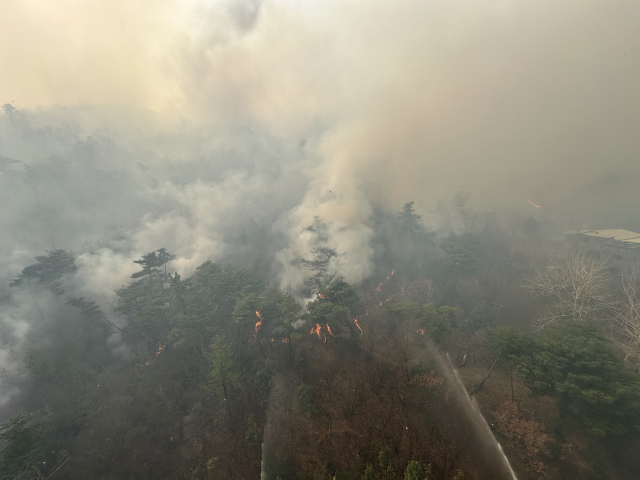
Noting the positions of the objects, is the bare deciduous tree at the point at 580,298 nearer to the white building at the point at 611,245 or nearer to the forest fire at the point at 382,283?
the white building at the point at 611,245

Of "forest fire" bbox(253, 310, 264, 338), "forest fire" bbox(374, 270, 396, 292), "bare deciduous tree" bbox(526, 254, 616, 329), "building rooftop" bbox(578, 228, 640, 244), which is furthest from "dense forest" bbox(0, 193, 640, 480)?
"building rooftop" bbox(578, 228, 640, 244)

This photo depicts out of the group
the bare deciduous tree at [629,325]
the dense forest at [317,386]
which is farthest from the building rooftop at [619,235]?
the dense forest at [317,386]

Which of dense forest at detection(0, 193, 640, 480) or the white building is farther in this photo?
the white building

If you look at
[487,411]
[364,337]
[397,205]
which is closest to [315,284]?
[364,337]

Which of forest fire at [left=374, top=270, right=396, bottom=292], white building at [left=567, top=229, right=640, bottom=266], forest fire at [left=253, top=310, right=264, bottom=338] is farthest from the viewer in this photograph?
white building at [left=567, top=229, right=640, bottom=266]

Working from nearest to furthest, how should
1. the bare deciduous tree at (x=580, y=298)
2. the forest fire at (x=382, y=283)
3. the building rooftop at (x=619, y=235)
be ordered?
the bare deciduous tree at (x=580, y=298) < the forest fire at (x=382, y=283) < the building rooftop at (x=619, y=235)

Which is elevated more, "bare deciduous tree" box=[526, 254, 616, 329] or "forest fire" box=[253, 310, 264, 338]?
"forest fire" box=[253, 310, 264, 338]

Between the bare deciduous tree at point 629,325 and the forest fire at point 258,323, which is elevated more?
the forest fire at point 258,323

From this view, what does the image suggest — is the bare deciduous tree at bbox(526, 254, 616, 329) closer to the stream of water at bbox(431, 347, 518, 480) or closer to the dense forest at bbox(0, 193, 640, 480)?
the dense forest at bbox(0, 193, 640, 480)

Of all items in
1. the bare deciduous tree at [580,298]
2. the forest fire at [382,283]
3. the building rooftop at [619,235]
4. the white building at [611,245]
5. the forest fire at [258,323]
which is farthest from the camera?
the building rooftop at [619,235]
